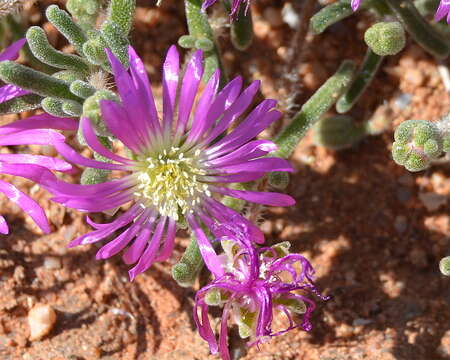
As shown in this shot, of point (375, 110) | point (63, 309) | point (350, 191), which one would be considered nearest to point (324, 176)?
point (350, 191)

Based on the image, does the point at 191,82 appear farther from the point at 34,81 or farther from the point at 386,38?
the point at 386,38

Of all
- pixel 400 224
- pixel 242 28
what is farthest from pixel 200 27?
pixel 400 224

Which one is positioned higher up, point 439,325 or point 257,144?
point 257,144

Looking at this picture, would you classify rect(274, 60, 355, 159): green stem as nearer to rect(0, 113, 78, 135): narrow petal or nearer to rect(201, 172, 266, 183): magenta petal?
rect(201, 172, 266, 183): magenta petal

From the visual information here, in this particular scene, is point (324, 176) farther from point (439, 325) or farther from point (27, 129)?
point (27, 129)

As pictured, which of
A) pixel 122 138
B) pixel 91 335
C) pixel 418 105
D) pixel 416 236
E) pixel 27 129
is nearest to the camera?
pixel 122 138

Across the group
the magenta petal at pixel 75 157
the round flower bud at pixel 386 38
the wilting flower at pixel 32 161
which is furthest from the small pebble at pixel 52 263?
the round flower bud at pixel 386 38
